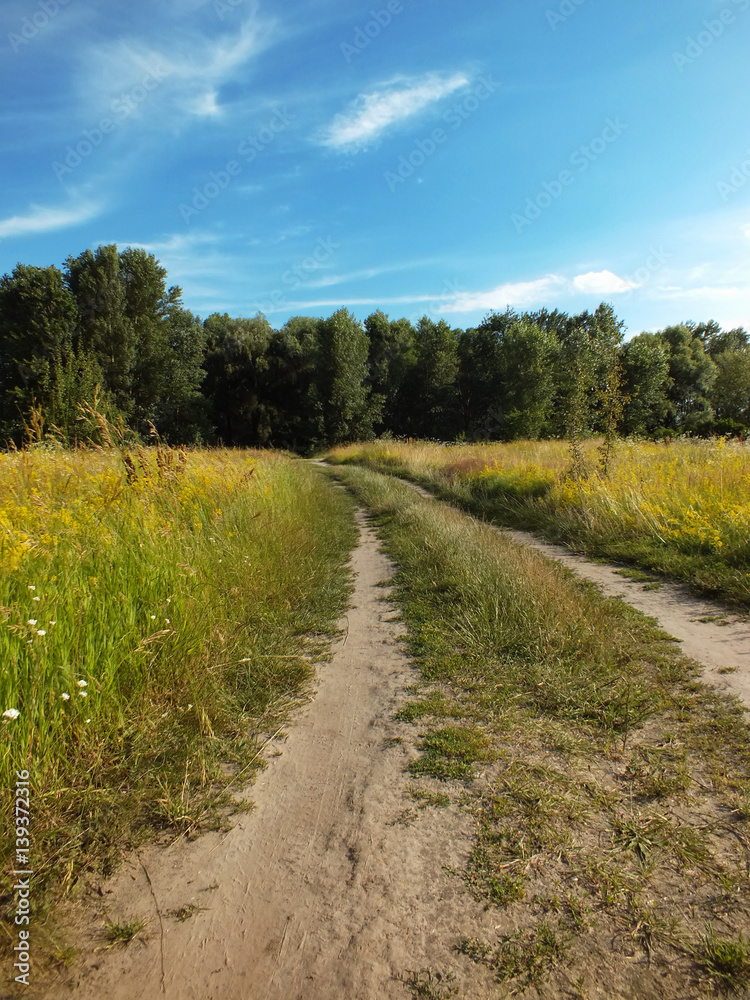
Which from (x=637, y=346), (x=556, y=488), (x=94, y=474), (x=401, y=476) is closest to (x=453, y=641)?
(x=94, y=474)

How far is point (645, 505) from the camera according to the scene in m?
7.23

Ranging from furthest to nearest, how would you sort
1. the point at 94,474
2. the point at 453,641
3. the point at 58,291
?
the point at 58,291, the point at 94,474, the point at 453,641

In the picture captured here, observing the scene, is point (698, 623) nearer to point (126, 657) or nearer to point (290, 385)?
point (126, 657)

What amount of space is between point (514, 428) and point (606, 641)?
29.7 meters

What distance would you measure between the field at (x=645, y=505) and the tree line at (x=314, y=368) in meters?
11.2

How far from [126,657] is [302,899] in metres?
1.57

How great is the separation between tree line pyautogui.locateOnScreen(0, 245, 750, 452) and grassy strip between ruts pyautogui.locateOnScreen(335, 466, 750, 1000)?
15522 millimetres

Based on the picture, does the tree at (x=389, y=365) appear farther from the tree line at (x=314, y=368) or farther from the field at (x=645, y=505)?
the field at (x=645, y=505)

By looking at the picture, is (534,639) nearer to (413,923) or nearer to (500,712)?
(500,712)

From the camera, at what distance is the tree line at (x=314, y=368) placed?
24.6m

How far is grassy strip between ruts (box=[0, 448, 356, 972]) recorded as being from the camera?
2.18m

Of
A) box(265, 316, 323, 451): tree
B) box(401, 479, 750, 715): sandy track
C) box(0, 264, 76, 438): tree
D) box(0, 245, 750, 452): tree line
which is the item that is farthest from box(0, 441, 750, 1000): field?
box(265, 316, 323, 451): tree

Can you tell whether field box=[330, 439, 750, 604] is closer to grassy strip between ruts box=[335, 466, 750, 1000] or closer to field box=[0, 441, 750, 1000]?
field box=[0, 441, 750, 1000]

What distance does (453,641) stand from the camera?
4.05 metres
